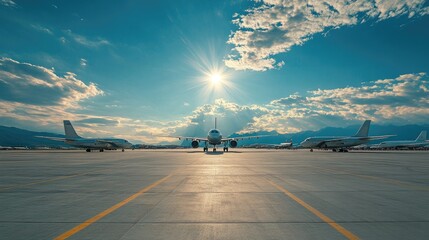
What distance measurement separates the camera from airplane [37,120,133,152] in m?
67.1

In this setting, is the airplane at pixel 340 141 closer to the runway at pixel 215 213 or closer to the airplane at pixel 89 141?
the airplane at pixel 89 141

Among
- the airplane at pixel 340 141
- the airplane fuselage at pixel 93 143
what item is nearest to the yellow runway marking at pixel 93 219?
the airplane fuselage at pixel 93 143

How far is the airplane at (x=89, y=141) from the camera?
67.1 meters

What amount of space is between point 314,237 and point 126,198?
5.72 metres

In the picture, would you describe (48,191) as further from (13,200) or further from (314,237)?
(314,237)

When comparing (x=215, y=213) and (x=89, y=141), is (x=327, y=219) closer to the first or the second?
(x=215, y=213)

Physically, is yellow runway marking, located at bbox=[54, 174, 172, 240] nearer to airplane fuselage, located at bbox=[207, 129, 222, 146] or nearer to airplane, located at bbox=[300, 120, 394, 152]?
airplane fuselage, located at bbox=[207, 129, 222, 146]

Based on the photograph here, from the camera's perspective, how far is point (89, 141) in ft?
221

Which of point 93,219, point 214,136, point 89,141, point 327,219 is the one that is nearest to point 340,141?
point 214,136

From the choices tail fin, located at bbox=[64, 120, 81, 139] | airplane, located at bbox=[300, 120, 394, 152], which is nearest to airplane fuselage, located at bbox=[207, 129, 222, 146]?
airplane, located at bbox=[300, 120, 394, 152]

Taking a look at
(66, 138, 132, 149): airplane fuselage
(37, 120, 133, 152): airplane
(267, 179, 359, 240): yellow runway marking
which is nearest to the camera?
(267, 179, 359, 240): yellow runway marking

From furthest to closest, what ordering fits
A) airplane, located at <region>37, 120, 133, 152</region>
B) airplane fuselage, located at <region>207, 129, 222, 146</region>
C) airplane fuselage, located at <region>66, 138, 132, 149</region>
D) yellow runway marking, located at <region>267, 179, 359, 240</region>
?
airplane, located at <region>37, 120, 133, 152</region> → airplane fuselage, located at <region>66, 138, 132, 149</region> → airplane fuselage, located at <region>207, 129, 222, 146</region> → yellow runway marking, located at <region>267, 179, 359, 240</region>

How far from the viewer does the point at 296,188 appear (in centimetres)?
1032

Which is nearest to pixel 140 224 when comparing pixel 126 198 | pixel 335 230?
pixel 126 198
